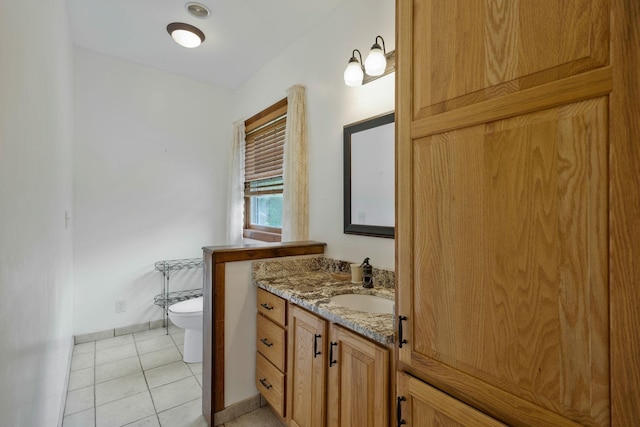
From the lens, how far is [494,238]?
2.34ft

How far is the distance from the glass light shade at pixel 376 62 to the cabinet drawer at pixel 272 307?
4.44 ft

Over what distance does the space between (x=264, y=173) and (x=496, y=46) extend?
8.66 ft

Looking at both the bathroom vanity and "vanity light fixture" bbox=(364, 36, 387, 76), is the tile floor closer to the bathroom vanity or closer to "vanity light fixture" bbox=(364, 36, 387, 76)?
the bathroom vanity

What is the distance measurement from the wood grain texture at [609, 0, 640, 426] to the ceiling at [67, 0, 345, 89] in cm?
198

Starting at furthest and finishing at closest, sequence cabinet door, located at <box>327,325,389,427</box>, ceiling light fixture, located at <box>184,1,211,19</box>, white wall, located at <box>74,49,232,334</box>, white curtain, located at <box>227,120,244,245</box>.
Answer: white curtain, located at <box>227,120,244,245</box>
white wall, located at <box>74,49,232,334</box>
ceiling light fixture, located at <box>184,1,211,19</box>
cabinet door, located at <box>327,325,389,427</box>

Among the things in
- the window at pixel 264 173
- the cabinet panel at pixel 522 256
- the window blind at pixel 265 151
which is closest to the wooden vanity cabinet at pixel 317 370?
the cabinet panel at pixel 522 256

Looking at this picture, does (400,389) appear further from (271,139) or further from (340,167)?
(271,139)

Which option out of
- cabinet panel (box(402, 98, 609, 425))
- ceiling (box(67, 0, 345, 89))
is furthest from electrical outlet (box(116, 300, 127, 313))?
cabinet panel (box(402, 98, 609, 425))

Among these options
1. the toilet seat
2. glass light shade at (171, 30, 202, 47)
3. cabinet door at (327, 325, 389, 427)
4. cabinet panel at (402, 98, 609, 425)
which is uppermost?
glass light shade at (171, 30, 202, 47)

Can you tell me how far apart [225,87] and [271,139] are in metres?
1.12

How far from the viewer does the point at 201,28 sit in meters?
2.44

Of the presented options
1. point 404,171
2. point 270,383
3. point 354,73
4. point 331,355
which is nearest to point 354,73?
point 354,73

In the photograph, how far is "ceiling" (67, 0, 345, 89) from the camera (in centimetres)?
221

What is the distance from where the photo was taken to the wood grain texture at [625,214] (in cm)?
52
